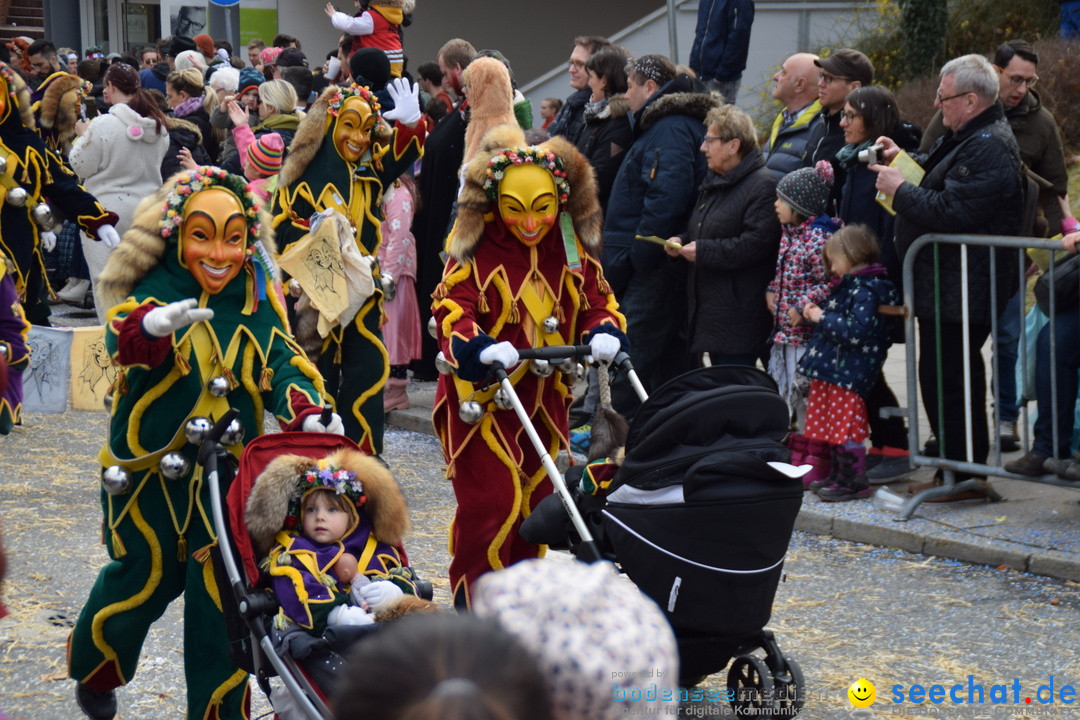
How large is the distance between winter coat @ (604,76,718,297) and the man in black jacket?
141cm

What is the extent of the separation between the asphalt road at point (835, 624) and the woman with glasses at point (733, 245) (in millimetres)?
1331

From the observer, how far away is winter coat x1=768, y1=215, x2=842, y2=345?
7.07 meters

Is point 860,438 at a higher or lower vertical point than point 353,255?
lower

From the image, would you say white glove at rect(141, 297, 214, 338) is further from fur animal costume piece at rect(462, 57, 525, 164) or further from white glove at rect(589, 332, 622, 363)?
fur animal costume piece at rect(462, 57, 525, 164)

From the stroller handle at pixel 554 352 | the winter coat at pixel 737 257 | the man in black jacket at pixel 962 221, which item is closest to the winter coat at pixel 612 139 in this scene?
the winter coat at pixel 737 257

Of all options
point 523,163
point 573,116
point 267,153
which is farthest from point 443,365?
point 573,116

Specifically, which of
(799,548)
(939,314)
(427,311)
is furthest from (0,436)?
(939,314)

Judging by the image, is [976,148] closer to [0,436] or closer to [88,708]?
[88,708]

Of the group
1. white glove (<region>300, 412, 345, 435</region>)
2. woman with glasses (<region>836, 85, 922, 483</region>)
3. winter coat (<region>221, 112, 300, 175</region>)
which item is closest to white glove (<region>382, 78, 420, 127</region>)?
winter coat (<region>221, 112, 300, 175</region>)

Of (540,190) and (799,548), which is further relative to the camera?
(799,548)

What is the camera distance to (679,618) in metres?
3.89

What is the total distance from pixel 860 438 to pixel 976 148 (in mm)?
1600

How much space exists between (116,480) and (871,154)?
4.35m

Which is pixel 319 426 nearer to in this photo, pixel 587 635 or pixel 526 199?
pixel 526 199
